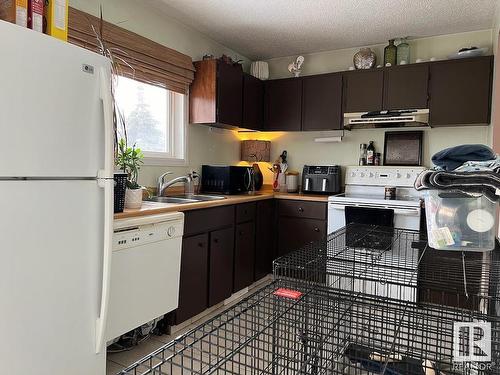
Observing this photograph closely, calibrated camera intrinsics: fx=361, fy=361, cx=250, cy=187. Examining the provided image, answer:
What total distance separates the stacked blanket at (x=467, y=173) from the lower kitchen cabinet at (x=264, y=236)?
7.89ft

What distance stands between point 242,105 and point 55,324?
267cm

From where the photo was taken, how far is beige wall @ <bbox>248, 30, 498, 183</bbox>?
3.35m

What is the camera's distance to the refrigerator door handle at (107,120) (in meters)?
1.54

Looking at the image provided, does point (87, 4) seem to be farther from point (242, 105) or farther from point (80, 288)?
point (80, 288)

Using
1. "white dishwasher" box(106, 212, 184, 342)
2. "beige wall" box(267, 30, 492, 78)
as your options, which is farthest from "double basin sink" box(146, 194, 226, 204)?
"beige wall" box(267, 30, 492, 78)

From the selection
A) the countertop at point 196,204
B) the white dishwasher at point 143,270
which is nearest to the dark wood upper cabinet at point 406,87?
the countertop at point 196,204

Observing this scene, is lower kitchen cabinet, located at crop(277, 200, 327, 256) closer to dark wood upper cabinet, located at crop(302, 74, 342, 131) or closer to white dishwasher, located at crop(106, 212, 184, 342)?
dark wood upper cabinet, located at crop(302, 74, 342, 131)

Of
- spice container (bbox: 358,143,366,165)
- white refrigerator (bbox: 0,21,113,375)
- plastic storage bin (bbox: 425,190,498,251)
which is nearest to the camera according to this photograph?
plastic storage bin (bbox: 425,190,498,251)

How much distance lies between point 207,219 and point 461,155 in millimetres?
1922

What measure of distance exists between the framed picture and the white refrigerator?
9.53 ft

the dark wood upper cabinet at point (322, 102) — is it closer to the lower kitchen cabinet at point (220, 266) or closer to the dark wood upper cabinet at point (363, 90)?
the dark wood upper cabinet at point (363, 90)

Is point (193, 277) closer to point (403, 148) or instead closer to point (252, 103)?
point (252, 103)

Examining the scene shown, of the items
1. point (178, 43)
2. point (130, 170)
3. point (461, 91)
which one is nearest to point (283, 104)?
point (178, 43)

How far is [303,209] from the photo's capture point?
3523 millimetres
